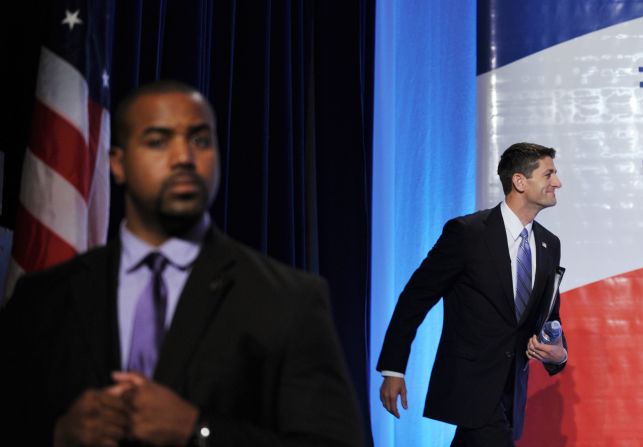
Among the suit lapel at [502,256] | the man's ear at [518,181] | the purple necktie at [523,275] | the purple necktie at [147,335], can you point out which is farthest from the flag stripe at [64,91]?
the man's ear at [518,181]

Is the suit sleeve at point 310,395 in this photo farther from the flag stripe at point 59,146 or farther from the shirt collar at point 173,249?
the flag stripe at point 59,146

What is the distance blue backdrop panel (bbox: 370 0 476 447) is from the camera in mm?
4637

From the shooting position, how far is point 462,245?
347cm

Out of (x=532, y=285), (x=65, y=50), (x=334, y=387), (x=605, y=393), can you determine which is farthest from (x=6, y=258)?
(x=605, y=393)

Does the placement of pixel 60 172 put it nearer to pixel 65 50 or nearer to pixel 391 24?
pixel 65 50

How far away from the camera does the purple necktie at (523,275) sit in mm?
3485

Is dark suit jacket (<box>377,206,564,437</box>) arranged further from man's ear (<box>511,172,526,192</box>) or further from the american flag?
the american flag

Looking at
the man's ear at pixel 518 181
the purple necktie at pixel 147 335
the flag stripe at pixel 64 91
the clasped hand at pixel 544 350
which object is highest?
the flag stripe at pixel 64 91

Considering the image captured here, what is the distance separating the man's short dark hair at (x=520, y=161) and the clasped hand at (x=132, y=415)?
2685 millimetres

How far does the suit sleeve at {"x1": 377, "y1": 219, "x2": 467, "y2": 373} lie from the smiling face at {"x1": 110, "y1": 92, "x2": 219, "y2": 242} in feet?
6.98

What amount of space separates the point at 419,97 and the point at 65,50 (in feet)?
8.27

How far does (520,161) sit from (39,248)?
2068mm

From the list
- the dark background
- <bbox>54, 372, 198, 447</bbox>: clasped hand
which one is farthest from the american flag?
<bbox>54, 372, 198, 447</bbox>: clasped hand

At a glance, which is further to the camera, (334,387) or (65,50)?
(65,50)
